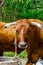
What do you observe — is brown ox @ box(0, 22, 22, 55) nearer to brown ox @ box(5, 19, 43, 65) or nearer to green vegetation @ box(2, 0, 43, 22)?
brown ox @ box(5, 19, 43, 65)

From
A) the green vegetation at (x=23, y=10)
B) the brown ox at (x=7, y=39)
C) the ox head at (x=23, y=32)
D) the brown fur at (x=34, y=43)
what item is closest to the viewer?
the ox head at (x=23, y=32)

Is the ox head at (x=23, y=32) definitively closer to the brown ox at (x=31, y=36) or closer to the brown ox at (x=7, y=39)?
the brown ox at (x=31, y=36)

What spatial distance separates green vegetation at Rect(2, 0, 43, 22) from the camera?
1327cm

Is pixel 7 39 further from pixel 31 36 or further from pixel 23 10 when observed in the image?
pixel 23 10

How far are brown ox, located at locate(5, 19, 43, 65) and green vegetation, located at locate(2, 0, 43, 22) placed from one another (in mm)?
4142

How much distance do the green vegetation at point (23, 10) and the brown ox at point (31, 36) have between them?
4.14 m

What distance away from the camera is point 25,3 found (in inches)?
546

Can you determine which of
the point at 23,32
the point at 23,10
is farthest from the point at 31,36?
the point at 23,10

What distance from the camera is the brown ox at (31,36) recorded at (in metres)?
7.22

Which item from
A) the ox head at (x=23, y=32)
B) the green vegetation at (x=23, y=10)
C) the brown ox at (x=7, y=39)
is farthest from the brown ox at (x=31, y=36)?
the green vegetation at (x=23, y=10)

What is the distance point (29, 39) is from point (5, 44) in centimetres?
96

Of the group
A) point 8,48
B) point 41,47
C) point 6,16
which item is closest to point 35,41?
point 41,47

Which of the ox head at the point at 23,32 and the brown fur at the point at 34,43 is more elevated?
the ox head at the point at 23,32

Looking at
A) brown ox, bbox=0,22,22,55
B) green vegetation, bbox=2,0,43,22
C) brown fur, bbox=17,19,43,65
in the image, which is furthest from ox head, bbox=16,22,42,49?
green vegetation, bbox=2,0,43,22
